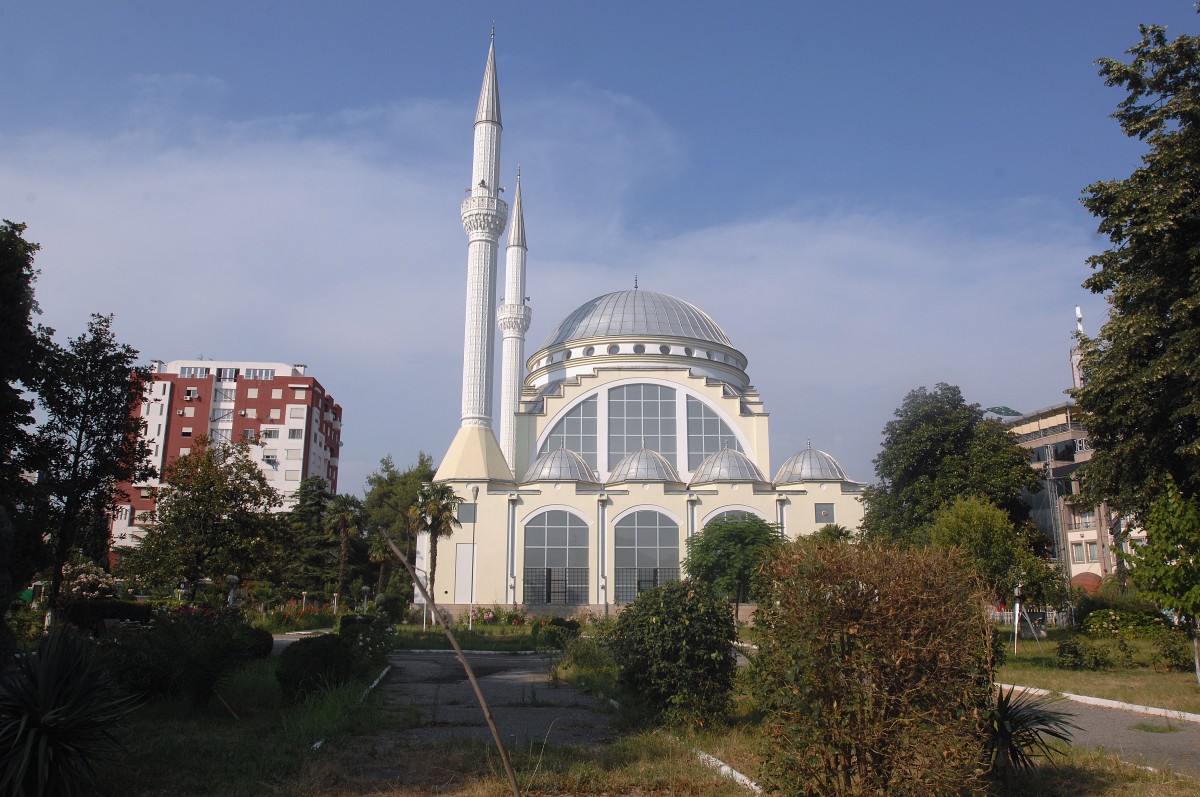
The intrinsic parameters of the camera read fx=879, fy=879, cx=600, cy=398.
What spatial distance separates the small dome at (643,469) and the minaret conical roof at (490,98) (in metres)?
17.1

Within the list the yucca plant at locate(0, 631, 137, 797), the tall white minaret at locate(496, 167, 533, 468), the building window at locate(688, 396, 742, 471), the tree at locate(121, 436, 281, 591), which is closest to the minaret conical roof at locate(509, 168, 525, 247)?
the tall white minaret at locate(496, 167, 533, 468)

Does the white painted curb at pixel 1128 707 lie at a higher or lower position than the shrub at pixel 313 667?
lower

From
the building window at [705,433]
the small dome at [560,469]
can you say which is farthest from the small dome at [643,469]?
the building window at [705,433]

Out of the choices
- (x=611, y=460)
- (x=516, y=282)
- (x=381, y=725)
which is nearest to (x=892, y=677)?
(x=381, y=725)

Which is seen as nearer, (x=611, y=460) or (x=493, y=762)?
(x=493, y=762)

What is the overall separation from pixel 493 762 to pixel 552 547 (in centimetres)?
3055

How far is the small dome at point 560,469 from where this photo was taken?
39.5 meters

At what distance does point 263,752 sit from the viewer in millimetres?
8641

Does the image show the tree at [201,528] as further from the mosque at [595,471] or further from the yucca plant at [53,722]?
the yucca plant at [53,722]

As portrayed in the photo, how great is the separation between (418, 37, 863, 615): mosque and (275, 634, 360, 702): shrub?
2202cm

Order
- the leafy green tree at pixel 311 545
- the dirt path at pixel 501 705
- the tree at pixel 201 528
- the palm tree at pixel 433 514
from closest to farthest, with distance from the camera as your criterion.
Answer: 1. the dirt path at pixel 501 705
2. the tree at pixel 201 528
3. the palm tree at pixel 433 514
4. the leafy green tree at pixel 311 545

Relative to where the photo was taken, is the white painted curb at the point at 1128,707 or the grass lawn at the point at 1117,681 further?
the grass lawn at the point at 1117,681

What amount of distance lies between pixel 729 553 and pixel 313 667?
23.2 meters

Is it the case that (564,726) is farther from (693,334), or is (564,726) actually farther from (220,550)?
(693,334)
